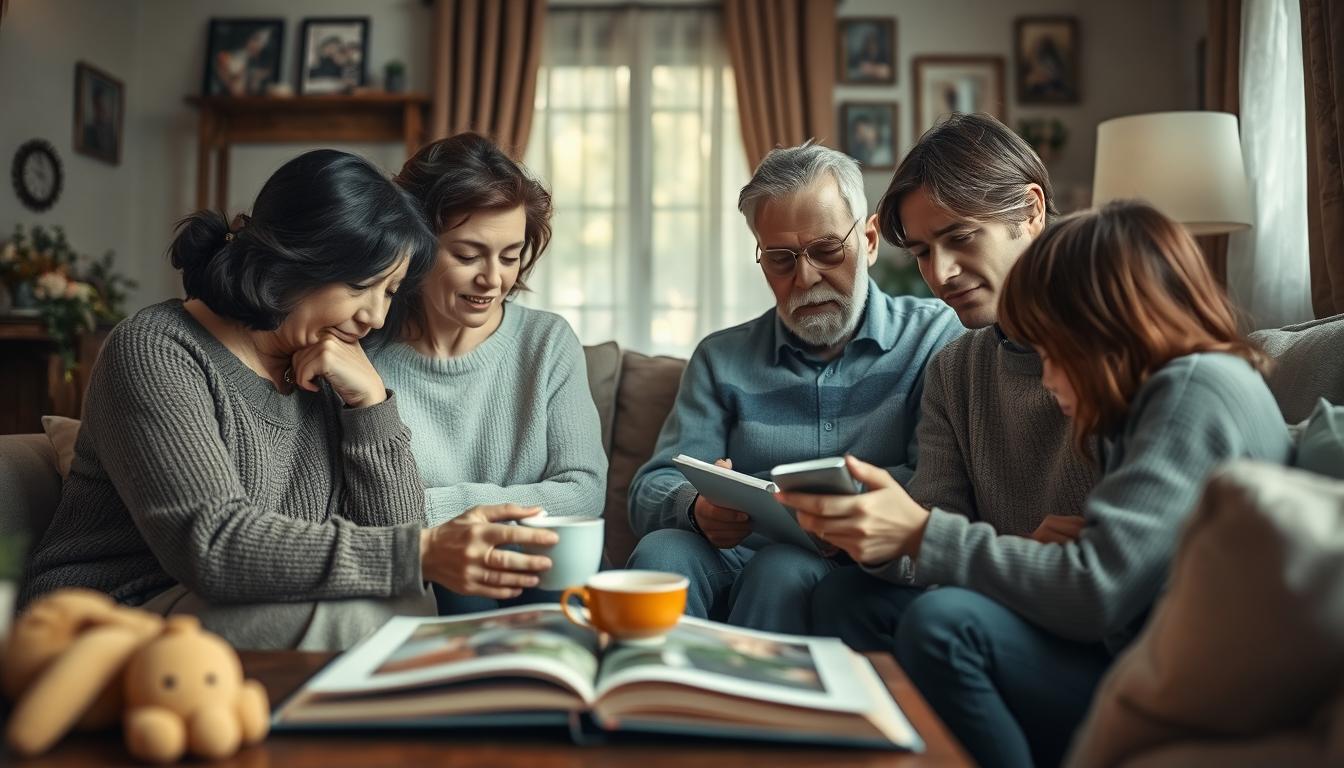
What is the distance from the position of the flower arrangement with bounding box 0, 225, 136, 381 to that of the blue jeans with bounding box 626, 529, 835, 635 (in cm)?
291

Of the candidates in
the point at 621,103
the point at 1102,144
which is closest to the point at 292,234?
the point at 1102,144

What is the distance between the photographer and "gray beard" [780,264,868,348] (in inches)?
73.5

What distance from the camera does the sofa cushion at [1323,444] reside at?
107 centimetres

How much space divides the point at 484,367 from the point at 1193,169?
6.83ft

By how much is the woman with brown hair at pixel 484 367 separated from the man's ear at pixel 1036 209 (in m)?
0.85

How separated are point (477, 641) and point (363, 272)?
0.71 metres

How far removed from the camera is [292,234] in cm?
142

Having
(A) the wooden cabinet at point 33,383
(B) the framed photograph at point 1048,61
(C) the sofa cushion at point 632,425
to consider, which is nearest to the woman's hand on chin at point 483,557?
(C) the sofa cushion at point 632,425

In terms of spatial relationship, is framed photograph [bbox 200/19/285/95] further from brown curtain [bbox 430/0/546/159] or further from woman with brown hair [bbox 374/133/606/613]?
woman with brown hair [bbox 374/133/606/613]

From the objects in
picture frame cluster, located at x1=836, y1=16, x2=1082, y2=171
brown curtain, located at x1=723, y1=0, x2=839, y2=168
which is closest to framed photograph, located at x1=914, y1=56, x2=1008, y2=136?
picture frame cluster, located at x1=836, y1=16, x2=1082, y2=171

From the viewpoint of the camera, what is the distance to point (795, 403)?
6.21 feet

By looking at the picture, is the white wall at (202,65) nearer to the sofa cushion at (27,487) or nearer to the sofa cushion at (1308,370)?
the sofa cushion at (27,487)

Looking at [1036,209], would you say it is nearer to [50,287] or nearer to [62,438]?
[62,438]

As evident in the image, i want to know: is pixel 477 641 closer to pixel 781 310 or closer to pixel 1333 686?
pixel 1333 686
